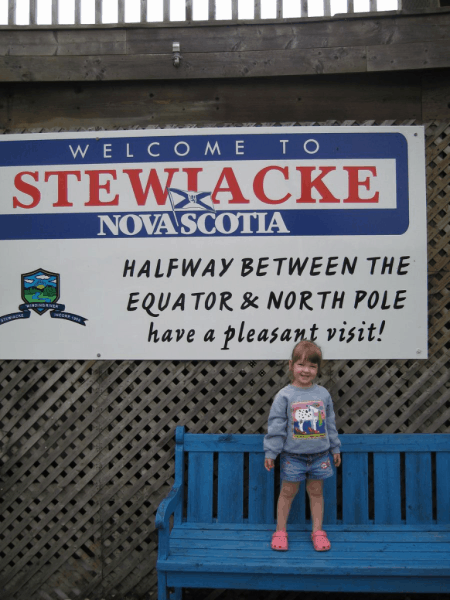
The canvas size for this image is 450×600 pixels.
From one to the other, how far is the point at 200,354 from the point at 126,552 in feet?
5.19

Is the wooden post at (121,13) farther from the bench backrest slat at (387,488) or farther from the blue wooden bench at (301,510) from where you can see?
the bench backrest slat at (387,488)

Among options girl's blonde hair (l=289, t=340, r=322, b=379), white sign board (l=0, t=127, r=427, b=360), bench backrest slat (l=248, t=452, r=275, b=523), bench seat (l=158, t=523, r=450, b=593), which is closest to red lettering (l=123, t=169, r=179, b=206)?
white sign board (l=0, t=127, r=427, b=360)

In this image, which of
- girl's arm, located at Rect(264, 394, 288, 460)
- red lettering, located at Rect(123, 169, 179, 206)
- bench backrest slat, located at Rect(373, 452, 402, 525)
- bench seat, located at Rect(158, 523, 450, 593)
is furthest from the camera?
red lettering, located at Rect(123, 169, 179, 206)

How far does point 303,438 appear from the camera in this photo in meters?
3.08

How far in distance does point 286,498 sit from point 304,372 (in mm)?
813

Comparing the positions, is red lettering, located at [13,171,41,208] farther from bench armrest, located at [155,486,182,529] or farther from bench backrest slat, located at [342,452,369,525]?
bench backrest slat, located at [342,452,369,525]

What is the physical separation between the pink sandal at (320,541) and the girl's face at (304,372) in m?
0.90

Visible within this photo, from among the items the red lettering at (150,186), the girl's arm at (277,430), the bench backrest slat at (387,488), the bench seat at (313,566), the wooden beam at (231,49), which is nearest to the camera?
the bench seat at (313,566)

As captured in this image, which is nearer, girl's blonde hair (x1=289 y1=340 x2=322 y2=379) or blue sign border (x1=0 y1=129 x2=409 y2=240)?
girl's blonde hair (x1=289 y1=340 x2=322 y2=379)

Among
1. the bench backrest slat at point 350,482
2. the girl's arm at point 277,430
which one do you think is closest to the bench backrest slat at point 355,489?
the bench backrest slat at point 350,482

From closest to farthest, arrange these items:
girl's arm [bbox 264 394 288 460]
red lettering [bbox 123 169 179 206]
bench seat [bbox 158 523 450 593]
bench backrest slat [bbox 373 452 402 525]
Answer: bench seat [bbox 158 523 450 593], girl's arm [bbox 264 394 288 460], bench backrest slat [bbox 373 452 402 525], red lettering [bbox 123 169 179 206]

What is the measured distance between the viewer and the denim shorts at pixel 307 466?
312cm

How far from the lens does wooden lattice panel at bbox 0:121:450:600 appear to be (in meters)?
3.63

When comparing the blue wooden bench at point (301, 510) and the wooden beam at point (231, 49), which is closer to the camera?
the blue wooden bench at point (301, 510)
